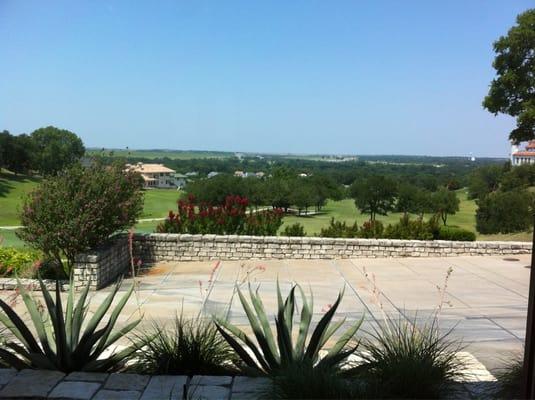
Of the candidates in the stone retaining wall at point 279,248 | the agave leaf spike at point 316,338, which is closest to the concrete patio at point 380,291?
the stone retaining wall at point 279,248

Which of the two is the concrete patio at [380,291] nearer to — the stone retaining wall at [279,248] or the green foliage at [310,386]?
the stone retaining wall at [279,248]

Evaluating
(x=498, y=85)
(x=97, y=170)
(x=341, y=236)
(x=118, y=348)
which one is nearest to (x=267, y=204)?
(x=498, y=85)

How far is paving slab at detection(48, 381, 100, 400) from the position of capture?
3.22 m

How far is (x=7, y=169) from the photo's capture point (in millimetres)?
72188

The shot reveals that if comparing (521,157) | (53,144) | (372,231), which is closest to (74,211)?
(372,231)

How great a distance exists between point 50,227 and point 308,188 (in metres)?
48.4

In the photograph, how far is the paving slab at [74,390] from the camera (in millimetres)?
3220

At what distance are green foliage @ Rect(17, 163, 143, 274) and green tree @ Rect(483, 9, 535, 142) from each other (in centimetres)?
1475

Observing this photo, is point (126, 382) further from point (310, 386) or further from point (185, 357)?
point (310, 386)

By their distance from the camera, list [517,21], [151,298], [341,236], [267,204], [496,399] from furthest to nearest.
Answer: [267,204] < [517,21] < [341,236] < [151,298] < [496,399]

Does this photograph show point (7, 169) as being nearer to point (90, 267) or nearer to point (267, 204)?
point (267, 204)

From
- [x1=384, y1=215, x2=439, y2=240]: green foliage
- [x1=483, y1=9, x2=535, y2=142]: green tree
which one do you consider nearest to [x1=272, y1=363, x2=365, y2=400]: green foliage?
[x1=384, y1=215, x2=439, y2=240]: green foliage

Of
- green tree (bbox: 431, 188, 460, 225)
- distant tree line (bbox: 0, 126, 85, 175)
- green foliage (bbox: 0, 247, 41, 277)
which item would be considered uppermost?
distant tree line (bbox: 0, 126, 85, 175)

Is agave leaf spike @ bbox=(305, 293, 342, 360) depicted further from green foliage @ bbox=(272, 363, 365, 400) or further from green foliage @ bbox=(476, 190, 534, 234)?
green foliage @ bbox=(476, 190, 534, 234)
